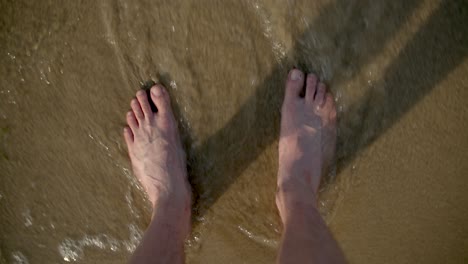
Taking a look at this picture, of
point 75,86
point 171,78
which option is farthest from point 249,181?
point 75,86

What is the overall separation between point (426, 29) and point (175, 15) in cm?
94

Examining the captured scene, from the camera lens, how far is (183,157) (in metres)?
Result: 1.69

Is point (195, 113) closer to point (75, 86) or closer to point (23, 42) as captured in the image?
point (75, 86)

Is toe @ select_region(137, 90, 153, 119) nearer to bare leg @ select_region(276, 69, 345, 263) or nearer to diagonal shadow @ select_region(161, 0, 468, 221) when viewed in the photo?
diagonal shadow @ select_region(161, 0, 468, 221)

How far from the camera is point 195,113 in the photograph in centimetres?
162

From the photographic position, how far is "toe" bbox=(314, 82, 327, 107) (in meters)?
1.58

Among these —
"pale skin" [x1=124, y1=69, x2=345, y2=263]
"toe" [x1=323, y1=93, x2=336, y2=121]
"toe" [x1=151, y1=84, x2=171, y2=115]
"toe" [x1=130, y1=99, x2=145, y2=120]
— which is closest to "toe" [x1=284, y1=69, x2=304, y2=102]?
"pale skin" [x1=124, y1=69, x2=345, y2=263]

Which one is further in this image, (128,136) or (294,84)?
(128,136)

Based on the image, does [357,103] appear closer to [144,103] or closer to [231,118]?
[231,118]

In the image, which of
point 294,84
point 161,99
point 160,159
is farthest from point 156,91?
point 294,84

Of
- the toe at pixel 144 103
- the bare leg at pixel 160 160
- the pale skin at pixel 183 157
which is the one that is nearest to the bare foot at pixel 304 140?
the pale skin at pixel 183 157

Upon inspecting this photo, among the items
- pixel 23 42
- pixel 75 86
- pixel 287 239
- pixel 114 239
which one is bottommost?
pixel 287 239

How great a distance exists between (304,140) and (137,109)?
0.71 m

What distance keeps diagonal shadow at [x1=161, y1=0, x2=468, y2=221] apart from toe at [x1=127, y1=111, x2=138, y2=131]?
0.59ft
